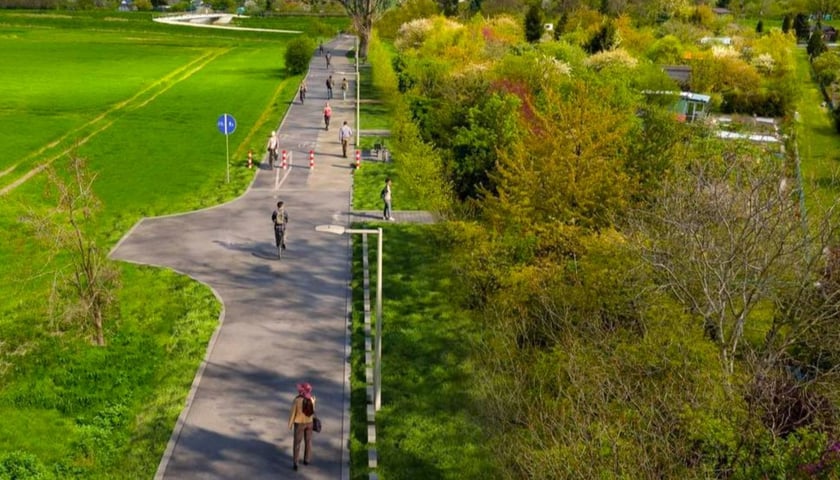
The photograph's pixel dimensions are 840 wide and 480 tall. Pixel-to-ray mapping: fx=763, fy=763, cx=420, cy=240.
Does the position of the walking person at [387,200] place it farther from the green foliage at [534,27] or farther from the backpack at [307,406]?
the green foliage at [534,27]

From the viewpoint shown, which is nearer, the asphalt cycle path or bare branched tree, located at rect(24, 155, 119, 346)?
the asphalt cycle path

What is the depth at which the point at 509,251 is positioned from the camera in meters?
22.2

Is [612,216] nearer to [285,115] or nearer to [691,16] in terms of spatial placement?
[285,115]

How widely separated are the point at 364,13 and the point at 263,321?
224 feet

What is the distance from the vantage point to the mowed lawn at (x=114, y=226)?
51.8 feet

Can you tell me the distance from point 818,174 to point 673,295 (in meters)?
34.1

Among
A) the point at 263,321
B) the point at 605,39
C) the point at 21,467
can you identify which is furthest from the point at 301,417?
the point at 605,39

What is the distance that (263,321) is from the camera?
20.7m

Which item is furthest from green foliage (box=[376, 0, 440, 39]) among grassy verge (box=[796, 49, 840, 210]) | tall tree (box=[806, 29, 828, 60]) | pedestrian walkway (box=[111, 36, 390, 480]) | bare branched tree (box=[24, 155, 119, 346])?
bare branched tree (box=[24, 155, 119, 346])

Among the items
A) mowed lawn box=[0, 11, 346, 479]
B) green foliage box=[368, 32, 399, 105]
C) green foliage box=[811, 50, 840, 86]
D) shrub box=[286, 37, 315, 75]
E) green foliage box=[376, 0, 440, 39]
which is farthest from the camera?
green foliage box=[376, 0, 440, 39]

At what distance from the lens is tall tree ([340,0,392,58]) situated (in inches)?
3282

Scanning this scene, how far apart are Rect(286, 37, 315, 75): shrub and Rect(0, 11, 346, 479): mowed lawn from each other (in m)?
1.59

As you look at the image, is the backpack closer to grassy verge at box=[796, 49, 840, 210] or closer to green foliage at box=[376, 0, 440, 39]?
grassy verge at box=[796, 49, 840, 210]

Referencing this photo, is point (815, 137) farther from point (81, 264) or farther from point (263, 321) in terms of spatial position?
point (81, 264)
